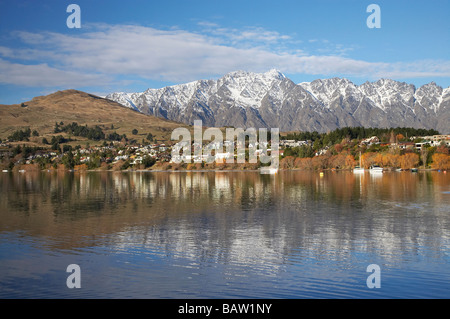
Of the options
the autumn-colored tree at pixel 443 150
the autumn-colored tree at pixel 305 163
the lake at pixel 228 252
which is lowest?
the autumn-colored tree at pixel 305 163

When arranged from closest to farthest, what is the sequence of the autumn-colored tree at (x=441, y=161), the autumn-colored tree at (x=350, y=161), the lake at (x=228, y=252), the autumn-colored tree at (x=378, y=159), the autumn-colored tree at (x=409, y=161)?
1. the lake at (x=228, y=252)
2. the autumn-colored tree at (x=441, y=161)
3. the autumn-colored tree at (x=409, y=161)
4. the autumn-colored tree at (x=378, y=159)
5. the autumn-colored tree at (x=350, y=161)

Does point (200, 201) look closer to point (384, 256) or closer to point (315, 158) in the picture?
point (384, 256)

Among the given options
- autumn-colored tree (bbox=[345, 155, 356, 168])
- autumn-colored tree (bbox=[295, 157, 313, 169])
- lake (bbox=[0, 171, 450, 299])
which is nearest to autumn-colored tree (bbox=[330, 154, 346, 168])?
autumn-colored tree (bbox=[345, 155, 356, 168])

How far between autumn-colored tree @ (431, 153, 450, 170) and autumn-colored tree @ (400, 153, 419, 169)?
6039 mm

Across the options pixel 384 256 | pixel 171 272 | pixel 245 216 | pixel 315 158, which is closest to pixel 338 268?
pixel 384 256

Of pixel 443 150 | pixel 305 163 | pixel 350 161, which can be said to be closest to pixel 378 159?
pixel 350 161

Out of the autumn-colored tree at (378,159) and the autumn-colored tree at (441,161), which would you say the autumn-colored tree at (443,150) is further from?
the autumn-colored tree at (378,159)

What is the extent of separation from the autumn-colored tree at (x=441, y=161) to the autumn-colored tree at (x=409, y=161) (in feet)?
19.8

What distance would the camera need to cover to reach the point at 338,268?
Result: 21.6 meters

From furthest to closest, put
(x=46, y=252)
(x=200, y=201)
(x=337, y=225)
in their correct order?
(x=200, y=201) < (x=337, y=225) < (x=46, y=252)

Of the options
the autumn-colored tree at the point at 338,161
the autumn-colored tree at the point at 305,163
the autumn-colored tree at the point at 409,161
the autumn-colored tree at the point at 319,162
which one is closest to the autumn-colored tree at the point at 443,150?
the autumn-colored tree at the point at 409,161

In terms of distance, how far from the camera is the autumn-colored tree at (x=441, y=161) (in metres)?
155
